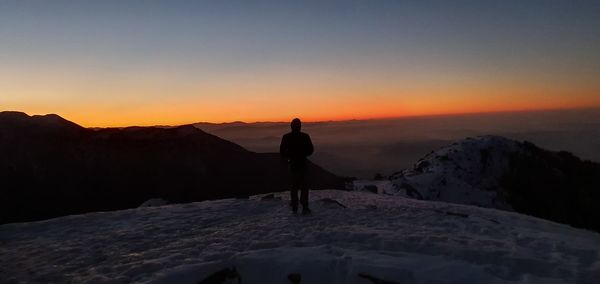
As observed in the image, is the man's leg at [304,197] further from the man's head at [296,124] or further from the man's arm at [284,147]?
the man's head at [296,124]

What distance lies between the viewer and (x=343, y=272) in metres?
8.45

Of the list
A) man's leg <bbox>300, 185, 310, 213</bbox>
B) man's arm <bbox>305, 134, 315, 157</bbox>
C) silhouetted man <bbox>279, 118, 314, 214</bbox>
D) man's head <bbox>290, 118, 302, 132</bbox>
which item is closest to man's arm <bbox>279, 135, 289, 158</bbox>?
silhouetted man <bbox>279, 118, 314, 214</bbox>

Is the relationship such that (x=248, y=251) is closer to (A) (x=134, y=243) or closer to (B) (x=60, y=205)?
(A) (x=134, y=243)

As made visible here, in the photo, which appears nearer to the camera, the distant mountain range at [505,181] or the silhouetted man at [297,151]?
the silhouetted man at [297,151]

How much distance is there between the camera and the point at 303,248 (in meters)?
9.52

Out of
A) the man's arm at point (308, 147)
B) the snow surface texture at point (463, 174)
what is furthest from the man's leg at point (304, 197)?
the snow surface texture at point (463, 174)

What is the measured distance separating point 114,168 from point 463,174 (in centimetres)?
5873

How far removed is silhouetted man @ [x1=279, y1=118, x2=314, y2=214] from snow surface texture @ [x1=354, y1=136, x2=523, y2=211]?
68.9 ft

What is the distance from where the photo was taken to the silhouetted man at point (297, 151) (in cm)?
1307

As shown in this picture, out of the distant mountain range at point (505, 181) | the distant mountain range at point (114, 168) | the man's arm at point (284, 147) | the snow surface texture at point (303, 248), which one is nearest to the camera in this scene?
the snow surface texture at point (303, 248)

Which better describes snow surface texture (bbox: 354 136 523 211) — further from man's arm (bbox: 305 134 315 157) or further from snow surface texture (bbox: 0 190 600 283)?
man's arm (bbox: 305 134 315 157)

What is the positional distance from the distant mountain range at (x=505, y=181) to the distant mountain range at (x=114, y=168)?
29990 millimetres

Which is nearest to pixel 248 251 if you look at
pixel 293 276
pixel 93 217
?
pixel 293 276

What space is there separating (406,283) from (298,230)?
12.9ft
